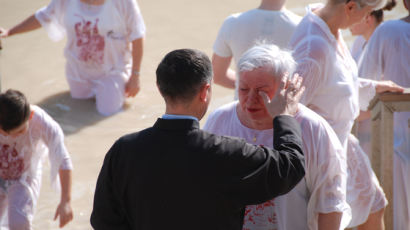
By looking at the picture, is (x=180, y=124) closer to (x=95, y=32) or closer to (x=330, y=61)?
(x=330, y=61)

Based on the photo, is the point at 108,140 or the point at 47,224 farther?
the point at 108,140

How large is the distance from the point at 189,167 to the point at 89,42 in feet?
15.4

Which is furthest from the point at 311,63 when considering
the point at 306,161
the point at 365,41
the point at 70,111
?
the point at 70,111

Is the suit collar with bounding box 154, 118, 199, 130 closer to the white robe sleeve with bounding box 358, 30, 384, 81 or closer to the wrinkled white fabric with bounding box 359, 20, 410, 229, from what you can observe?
the wrinkled white fabric with bounding box 359, 20, 410, 229

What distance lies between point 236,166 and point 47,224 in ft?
9.62

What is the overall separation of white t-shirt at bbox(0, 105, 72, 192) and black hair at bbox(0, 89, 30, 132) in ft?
0.62

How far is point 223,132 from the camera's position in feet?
10.1

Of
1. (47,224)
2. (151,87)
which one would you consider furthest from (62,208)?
(151,87)

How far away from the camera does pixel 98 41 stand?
267 inches

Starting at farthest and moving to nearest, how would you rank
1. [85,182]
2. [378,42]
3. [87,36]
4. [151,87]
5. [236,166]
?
[151,87]
[87,36]
[85,182]
[378,42]
[236,166]

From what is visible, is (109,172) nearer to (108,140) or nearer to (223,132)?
(223,132)

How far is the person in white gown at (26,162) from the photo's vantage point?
4223 mm

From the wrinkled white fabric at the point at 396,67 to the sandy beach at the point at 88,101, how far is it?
7.39 ft

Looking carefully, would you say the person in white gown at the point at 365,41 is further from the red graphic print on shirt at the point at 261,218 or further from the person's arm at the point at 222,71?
the red graphic print on shirt at the point at 261,218
